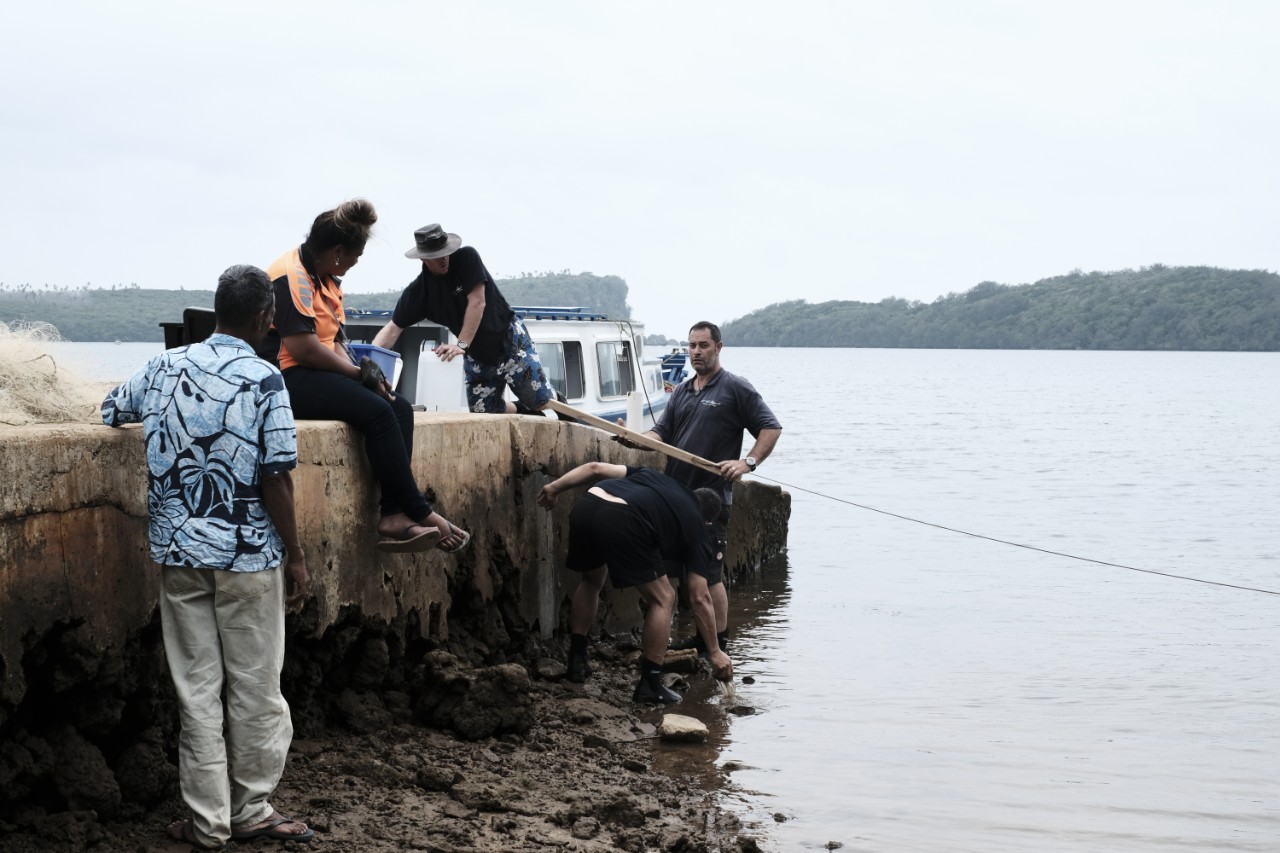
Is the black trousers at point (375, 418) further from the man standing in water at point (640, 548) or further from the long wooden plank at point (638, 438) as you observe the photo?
the long wooden plank at point (638, 438)

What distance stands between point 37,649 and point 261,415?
1140 mm

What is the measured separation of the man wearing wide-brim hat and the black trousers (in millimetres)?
1644

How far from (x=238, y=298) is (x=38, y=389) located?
141 cm

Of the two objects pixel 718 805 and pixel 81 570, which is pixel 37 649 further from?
pixel 718 805

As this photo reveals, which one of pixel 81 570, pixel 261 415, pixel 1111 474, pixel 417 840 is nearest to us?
pixel 261 415

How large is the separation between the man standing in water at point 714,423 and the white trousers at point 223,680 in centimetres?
466

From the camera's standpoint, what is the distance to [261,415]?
4465mm

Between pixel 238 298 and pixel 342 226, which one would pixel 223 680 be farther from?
pixel 342 226

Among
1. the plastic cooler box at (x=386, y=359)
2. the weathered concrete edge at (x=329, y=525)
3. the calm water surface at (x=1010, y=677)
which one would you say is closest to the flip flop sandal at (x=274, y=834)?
the weathered concrete edge at (x=329, y=525)

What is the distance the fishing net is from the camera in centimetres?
521

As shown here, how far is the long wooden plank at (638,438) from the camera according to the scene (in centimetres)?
849

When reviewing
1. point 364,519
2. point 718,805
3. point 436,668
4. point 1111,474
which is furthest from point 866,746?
point 1111,474

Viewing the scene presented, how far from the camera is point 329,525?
19.8 ft

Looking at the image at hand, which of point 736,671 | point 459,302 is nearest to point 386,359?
point 459,302
